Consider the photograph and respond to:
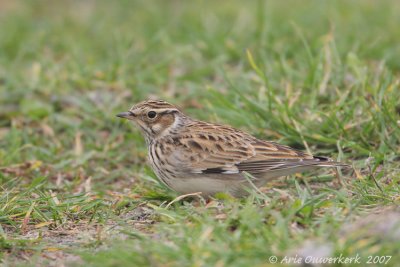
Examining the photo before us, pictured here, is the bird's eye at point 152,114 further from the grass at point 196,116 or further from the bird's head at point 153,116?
the grass at point 196,116

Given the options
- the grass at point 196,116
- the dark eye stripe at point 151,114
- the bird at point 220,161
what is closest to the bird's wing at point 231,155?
the bird at point 220,161

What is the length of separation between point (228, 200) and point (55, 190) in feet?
8.70

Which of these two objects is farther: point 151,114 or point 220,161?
point 151,114

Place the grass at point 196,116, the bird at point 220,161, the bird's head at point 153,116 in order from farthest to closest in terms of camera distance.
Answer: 1. the bird's head at point 153,116
2. the bird at point 220,161
3. the grass at point 196,116

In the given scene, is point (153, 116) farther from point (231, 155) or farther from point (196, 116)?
point (196, 116)

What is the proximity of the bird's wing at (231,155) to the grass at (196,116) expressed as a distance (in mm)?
340

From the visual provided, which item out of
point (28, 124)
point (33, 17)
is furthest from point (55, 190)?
point (33, 17)

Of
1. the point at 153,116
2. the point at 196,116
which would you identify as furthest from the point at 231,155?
the point at 196,116

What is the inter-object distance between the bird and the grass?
267mm

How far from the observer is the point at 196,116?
10508 millimetres

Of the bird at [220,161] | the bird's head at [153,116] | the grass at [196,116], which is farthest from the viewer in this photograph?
the bird's head at [153,116]

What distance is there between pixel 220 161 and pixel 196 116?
275 cm

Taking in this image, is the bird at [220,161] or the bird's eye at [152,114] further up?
the bird's eye at [152,114]

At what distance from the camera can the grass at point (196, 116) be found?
6.05 m
